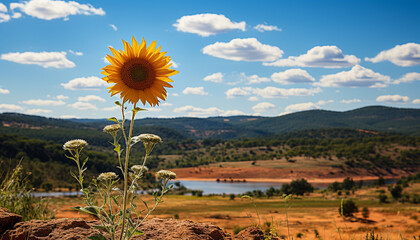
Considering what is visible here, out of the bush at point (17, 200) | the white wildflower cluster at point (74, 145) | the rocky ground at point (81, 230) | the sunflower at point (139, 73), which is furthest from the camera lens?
the bush at point (17, 200)

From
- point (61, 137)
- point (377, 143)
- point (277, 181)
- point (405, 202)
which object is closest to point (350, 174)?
point (277, 181)

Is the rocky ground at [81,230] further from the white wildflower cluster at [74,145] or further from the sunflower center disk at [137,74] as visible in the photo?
the sunflower center disk at [137,74]

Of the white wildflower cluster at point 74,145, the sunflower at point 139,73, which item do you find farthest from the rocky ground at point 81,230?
the sunflower at point 139,73

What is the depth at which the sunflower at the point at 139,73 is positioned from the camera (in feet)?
11.7

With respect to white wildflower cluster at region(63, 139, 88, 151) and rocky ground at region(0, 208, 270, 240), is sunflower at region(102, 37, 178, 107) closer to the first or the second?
white wildflower cluster at region(63, 139, 88, 151)

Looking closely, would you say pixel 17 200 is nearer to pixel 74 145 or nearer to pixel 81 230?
pixel 81 230

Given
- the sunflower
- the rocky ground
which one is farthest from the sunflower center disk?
the rocky ground

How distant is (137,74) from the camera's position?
3.65 m

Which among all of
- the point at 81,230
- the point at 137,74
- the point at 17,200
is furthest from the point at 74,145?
the point at 17,200

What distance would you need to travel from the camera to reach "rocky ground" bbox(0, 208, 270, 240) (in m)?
4.85

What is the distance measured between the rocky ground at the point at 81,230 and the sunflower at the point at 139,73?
2.17 metres

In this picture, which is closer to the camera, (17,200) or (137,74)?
(137,74)

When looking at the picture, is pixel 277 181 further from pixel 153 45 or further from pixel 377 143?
pixel 153 45

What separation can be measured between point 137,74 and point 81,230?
2710 millimetres
